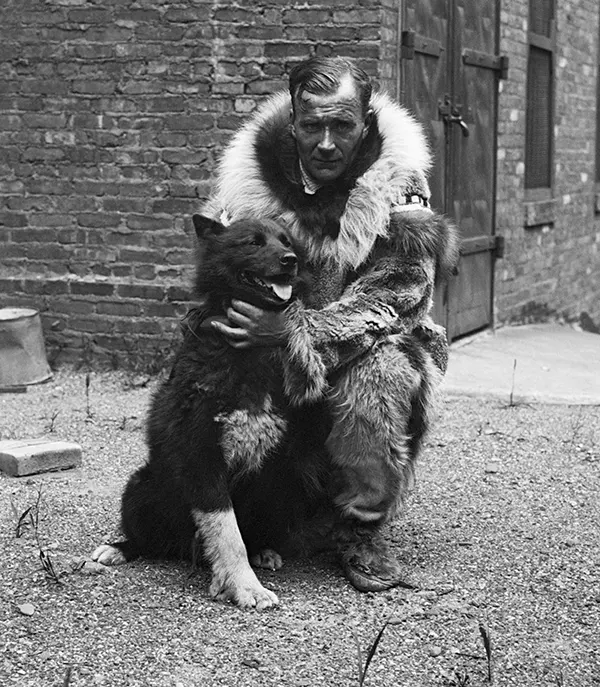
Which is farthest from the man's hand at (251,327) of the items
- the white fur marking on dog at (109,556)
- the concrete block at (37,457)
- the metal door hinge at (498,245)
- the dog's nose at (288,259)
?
the metal door hinge at (498,245)

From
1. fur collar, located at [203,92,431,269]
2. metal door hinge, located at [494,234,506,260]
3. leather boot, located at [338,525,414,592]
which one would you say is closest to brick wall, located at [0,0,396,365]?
metal door hinge, located at [494,234,506,260]

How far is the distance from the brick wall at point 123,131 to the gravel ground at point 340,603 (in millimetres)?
2271

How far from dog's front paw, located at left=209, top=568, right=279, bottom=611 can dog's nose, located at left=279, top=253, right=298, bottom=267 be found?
94 centimetres

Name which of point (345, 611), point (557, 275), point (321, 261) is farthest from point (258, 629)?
point (557, 275)

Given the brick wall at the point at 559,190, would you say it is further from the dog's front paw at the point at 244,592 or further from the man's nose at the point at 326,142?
the dog's front paw at the point at 244,592

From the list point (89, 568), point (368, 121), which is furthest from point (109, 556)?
point (368, 121)

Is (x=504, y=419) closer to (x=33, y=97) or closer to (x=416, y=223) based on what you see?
(x=416, y=223)

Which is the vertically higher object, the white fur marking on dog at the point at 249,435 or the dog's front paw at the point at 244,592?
the white fur marking on dog at the point at 249,435

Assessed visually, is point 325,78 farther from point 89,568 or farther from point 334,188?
point 89,568

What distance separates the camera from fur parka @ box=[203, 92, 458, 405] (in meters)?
3.63

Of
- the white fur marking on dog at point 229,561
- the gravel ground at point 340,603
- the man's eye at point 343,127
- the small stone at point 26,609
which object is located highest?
the man's eye at point 343,127

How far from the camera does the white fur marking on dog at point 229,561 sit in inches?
137

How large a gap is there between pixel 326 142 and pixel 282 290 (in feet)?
1.69

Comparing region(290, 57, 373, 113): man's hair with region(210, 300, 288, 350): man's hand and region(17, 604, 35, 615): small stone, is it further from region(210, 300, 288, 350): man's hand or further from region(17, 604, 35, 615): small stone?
region(17, 604, 35, 615): small stone
